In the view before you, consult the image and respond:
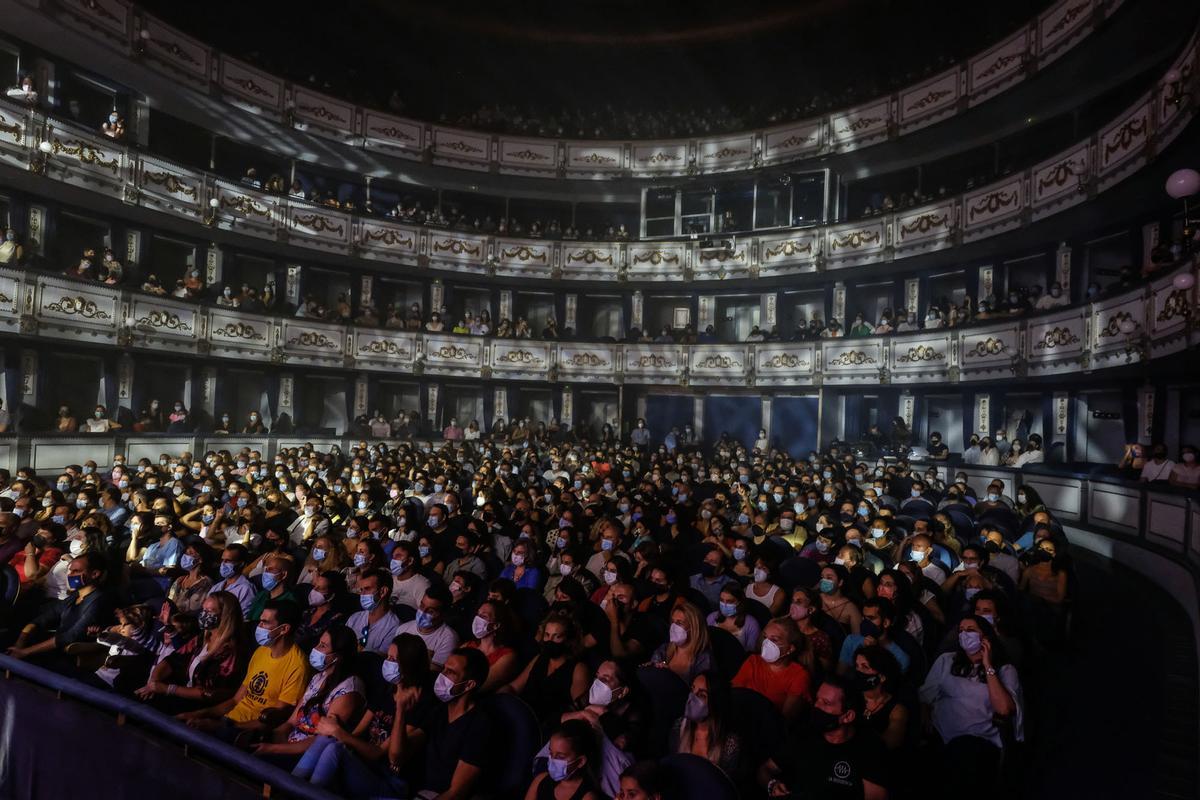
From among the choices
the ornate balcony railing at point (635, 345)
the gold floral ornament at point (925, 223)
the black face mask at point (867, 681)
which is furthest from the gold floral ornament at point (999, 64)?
the black face mask at point (867, 681)

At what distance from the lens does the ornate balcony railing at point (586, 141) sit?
15.9m

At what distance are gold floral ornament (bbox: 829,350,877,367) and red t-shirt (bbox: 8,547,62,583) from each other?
1885 cm

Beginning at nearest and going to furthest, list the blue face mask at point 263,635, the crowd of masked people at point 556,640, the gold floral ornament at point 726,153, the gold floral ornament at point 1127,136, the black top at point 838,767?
the black top at point 838,767
the crowd of masked people at point 556,640
the blue face mask at point 263,635
the gold floral ornament at point 1127,136
the gold floral ornament at point 726,153

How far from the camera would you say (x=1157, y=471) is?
10.9 m

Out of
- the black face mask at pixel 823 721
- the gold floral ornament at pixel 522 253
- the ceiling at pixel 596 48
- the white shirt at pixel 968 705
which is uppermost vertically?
the ceiling at pixel 596 48

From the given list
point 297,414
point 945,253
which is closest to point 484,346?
point 297,414

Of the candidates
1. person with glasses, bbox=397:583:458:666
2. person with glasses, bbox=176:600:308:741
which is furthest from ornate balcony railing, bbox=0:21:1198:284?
person with glasses, bbox=176:600:308:741

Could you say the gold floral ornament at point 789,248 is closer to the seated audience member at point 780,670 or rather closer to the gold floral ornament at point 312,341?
the gold floral ornament at point 312,341

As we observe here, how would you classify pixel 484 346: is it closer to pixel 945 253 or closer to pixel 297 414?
pixel 297 414

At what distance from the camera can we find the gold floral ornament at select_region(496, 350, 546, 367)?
23.9 meters

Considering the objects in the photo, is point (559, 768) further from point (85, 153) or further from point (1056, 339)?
point (85, 153)

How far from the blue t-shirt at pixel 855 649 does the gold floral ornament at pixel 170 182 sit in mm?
19270

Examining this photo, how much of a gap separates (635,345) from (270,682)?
66.0 ft

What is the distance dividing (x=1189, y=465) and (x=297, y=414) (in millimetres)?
22581
